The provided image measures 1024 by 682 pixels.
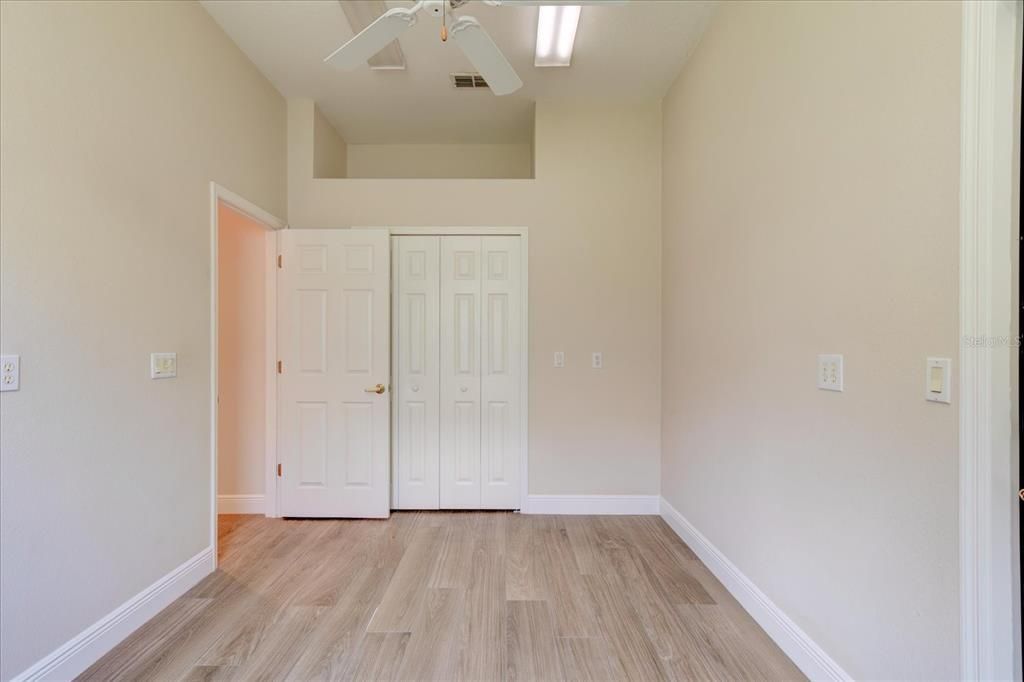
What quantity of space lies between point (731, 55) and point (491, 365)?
230 cm

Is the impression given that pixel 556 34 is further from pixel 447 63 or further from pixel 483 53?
pixel 483 53

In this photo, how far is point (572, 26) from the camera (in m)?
2.20

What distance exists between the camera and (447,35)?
1.53m

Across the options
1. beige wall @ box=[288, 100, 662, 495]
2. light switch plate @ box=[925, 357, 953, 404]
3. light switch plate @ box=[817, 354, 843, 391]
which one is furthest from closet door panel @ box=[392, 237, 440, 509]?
light switch plate @ box=[925, 357, 953, 404]

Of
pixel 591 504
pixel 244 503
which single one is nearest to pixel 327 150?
pixel 244 503

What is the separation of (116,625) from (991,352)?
122 inches

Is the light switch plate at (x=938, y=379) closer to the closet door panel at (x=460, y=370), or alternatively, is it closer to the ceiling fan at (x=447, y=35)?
the ceiling fan at (x=447, y=35)

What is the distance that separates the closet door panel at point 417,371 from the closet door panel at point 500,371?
0.36m

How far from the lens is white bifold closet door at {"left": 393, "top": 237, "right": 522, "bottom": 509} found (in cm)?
304

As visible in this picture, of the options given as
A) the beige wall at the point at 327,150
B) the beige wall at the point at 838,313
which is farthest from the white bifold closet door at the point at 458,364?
the beige wall at the point at 838,313

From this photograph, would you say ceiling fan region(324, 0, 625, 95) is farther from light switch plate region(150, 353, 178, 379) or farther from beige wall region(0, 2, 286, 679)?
light switch plate region(150, 353, 178, 379)

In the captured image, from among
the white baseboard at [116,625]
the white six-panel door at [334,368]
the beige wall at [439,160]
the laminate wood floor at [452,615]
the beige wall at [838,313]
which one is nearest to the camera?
the beige wall at [838,313]

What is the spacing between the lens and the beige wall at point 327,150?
305 cm

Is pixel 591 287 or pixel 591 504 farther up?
pixel 591 287
